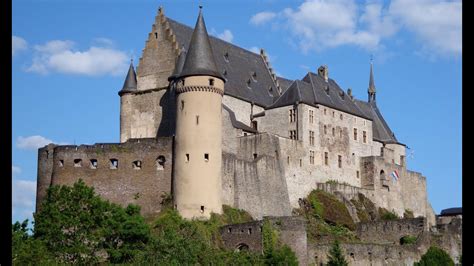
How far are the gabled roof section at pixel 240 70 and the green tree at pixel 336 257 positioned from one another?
19.9m

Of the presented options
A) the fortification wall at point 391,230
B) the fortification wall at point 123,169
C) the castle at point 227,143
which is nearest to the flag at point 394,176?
the castle at point 227,143

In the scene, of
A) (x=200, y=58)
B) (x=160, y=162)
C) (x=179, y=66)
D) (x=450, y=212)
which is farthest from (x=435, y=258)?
(x=450, y=212)

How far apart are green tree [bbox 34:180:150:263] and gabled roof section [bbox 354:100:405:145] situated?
127ft

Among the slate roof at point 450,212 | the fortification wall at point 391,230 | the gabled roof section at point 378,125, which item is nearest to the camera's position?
the fortification wall at point 391,230

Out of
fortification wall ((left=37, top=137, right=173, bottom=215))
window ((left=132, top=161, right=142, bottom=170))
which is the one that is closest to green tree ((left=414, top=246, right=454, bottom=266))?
fortification wall ((left=37, top=137, right=173, bottom=215))

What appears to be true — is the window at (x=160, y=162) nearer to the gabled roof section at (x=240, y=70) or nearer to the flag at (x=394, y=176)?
the gabled roof section at (x=240, y=70)

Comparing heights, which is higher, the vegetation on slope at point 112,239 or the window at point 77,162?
the window at point 77,162

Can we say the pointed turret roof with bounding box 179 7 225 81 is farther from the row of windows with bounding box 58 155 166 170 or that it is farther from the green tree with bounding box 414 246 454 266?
the green tree with bounding box 414 246 454 266

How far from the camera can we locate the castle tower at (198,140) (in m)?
Answer: 54.2

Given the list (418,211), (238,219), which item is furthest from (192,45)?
(418,211)

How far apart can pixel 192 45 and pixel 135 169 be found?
9.72 m

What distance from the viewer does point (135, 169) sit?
2238 inches

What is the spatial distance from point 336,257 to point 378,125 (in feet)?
123
